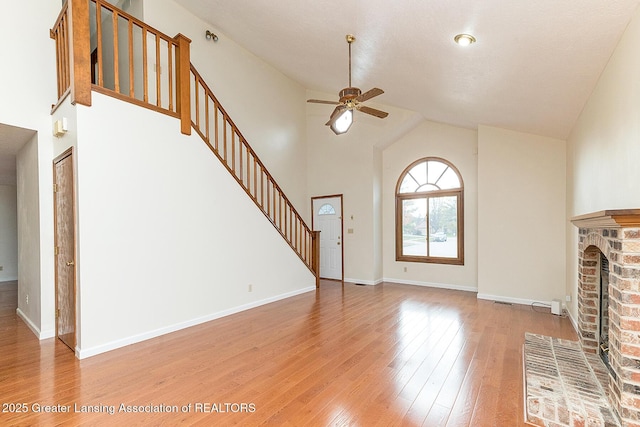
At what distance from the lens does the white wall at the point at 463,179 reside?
639 cm

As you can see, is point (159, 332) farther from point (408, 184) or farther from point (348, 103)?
point (408, 184)

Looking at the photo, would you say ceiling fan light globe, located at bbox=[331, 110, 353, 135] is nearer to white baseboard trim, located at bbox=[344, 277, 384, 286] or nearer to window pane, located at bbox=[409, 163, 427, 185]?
window pane, located at bbox=[409, 163, 427, 185]

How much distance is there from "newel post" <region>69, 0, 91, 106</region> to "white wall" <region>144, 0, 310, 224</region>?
6.44 ft

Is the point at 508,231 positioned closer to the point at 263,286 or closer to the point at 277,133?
the point at 263,286

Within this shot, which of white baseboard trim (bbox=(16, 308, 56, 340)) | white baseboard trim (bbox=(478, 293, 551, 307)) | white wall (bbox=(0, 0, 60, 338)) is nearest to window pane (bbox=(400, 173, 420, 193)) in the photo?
white baseboard trim (bbox=(478, 293, 551, 307))

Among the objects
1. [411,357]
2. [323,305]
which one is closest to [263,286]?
[323,305]

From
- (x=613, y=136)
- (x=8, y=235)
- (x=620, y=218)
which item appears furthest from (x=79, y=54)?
(x=8, y=235)

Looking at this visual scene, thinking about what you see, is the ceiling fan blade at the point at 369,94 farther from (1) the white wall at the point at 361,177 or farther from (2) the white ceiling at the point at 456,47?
(1) the white wall at the point at 361,177

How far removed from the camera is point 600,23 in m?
2.20

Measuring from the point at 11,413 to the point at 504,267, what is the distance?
6.35 metres

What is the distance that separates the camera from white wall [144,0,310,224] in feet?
18.3

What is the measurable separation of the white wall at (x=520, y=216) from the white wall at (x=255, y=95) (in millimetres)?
4083

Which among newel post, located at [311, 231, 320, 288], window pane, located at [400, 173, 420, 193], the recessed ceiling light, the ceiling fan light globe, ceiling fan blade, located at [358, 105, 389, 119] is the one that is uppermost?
the recessed ceiling light

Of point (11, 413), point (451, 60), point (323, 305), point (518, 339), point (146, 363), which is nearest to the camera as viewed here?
point (11, 413)
